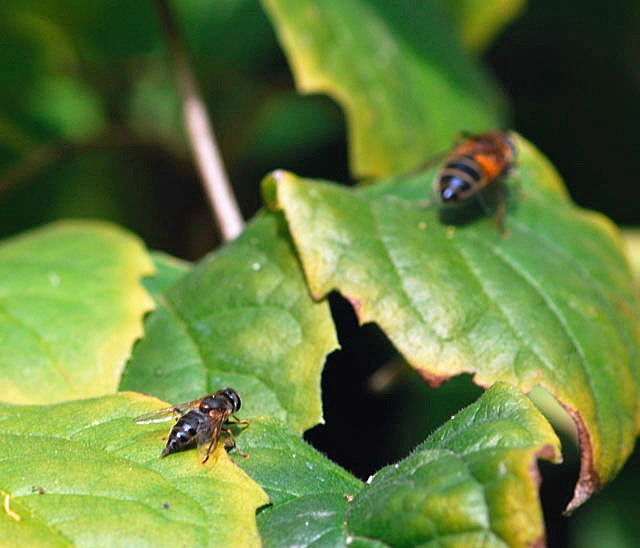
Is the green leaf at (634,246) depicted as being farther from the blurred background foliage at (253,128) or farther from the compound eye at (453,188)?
the compound eye at (453,188)

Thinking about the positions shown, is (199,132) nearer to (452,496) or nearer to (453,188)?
(453,188)

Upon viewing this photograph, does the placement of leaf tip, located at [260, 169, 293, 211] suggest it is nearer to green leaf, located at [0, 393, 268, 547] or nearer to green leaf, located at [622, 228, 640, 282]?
green leaf, located at [0, 393, 268, 547]

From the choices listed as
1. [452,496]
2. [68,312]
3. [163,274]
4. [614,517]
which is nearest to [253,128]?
[163,274]

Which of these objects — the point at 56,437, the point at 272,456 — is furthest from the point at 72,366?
the point at 272,456

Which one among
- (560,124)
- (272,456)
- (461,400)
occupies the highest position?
(272,456)

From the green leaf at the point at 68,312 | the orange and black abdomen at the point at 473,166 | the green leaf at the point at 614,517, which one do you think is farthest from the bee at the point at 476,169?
the green leaf at the point at 614,517

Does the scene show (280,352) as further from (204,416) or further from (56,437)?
(56,437)
